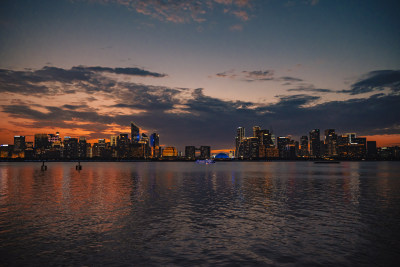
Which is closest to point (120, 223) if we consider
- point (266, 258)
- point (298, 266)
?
point (266, 258)

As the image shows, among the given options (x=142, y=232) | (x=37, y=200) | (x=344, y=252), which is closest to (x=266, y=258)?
(x=344, y=252)

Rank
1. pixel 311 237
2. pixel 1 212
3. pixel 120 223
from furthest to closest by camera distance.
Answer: pixel 1 212 → pixel 120 223 → pixel 311 237

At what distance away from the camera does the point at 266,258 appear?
683 inches

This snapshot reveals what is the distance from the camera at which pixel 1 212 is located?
32.0m

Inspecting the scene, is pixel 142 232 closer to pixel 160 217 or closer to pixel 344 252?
pixel 160 217

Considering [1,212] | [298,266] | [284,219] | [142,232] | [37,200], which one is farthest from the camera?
[37,200]

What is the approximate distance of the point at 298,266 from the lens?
15969 mm

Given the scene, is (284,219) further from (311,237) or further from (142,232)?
(142,232)

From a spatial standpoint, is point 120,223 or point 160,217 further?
point 160,217

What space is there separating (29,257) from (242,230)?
14.9 m

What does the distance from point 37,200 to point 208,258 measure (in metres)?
32.9

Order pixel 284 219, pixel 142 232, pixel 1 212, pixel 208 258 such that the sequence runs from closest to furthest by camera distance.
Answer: pixel 208 258 → pixel 142 232 → pixel 284 219 → pixel 1 212

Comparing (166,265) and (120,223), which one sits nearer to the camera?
(166,265)

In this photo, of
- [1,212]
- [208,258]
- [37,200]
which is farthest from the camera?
[37,200]
